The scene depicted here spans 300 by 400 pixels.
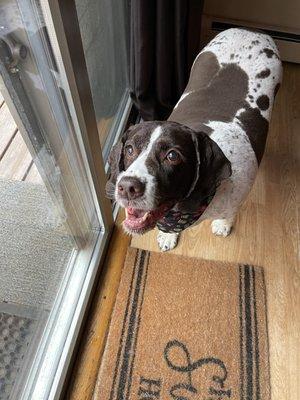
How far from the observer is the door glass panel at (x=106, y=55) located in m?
1.53

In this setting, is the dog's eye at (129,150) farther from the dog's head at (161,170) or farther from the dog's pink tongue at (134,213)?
the dog's pink tongue at (134,213)

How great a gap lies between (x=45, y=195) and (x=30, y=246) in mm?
187

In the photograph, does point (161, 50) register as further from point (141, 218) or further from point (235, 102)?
point (141, 218)

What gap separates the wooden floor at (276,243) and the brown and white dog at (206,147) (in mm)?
88

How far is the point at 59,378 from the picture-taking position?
1.30m

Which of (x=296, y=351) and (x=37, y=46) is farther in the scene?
(x=296, y=351)

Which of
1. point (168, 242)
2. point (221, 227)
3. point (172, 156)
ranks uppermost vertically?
point (221, 227)

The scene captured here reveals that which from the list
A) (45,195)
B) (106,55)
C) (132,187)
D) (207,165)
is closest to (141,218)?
(132,187)

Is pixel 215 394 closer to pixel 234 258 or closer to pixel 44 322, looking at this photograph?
pixel 234 258

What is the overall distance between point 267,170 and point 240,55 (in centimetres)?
65

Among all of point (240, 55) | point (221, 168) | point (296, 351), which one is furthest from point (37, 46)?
point (296, 351)

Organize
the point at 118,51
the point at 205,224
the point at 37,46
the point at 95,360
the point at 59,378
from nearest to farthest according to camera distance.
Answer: the point at 37,46 < the point at 59,378 < the point at 95,360 < the point at 205,224 < the point at 118,51

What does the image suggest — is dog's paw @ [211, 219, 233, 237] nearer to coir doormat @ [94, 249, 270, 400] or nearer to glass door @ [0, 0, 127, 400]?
coir doormat @ [94, 249, 270, 400]

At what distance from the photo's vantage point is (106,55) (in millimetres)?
1787
